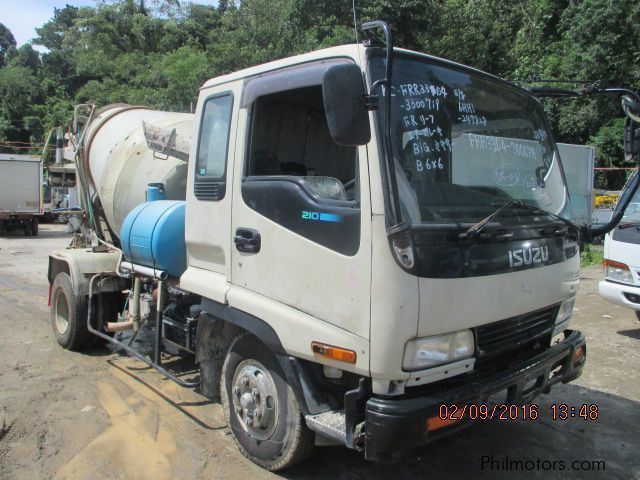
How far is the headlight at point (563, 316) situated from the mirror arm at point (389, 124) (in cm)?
168

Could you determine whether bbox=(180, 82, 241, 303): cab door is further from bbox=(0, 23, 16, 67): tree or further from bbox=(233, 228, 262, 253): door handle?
bbox=(0, 23, 16, 67): tree

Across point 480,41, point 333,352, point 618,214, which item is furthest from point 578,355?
point 480,41

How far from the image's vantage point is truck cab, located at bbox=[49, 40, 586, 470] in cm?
253

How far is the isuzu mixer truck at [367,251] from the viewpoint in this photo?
2.53 metres

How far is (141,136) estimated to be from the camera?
574cm

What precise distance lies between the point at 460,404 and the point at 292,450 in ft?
3.50

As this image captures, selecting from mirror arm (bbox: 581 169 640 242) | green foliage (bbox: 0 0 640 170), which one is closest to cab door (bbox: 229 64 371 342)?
mirror arm (bbox: 581 169 640 242)

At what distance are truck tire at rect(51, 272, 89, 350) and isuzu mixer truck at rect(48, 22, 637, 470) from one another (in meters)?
1.74

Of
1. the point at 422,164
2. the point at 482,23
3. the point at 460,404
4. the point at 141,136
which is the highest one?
the point at 482,23

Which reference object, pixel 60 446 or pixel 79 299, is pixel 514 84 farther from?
pixel 79 299

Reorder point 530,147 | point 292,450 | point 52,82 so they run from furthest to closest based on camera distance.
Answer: point 52,82, point 530,147, point 292,450

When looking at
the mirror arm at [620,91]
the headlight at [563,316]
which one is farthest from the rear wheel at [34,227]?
the mirror arm at [620,91]

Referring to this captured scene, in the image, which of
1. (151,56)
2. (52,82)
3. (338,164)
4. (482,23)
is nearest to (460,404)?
(338,164)

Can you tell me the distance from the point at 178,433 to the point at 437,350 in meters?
2.24
